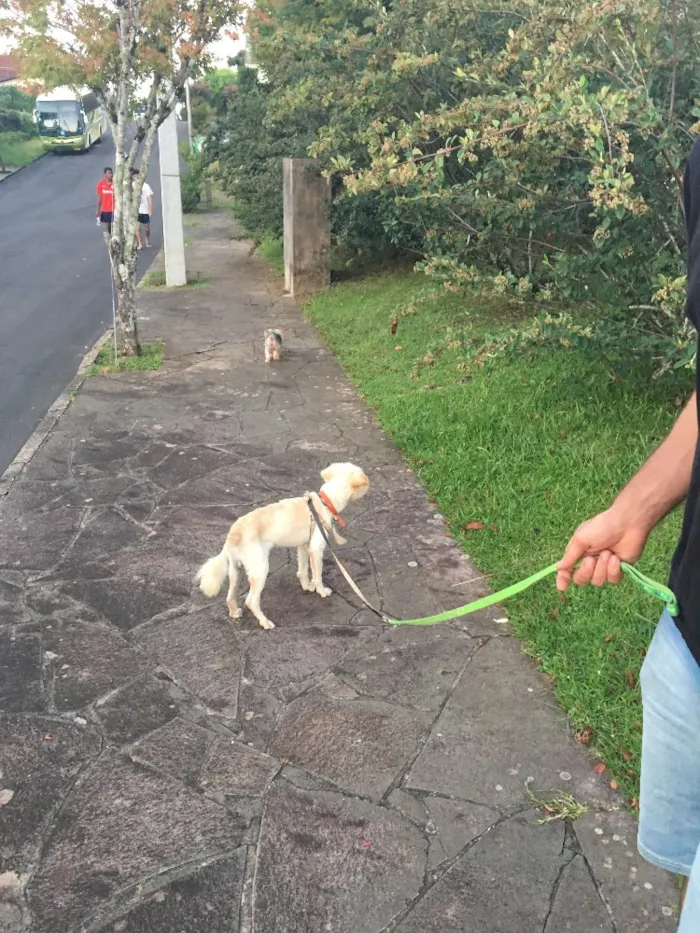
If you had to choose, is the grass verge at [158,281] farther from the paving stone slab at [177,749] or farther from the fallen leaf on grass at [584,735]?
the fallen leaf on grass at [584,735]

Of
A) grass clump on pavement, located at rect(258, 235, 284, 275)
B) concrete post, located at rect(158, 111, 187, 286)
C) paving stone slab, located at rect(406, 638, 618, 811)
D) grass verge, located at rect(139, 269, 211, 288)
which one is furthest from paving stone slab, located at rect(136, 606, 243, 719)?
grass clump on pavement, located at rect(258, 235, 284, 275)

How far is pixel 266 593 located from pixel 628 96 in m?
3.73

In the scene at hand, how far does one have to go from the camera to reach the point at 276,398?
327 inches

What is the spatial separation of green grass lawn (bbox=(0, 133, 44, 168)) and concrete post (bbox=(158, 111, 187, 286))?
25.2m

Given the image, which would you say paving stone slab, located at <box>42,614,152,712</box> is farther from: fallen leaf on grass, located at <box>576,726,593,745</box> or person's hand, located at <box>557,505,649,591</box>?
person's hand, located at <box>557,505,649,591</box>

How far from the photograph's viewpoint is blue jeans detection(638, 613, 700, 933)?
5.29ft

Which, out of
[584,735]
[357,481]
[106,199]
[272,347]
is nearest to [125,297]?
[272,347]

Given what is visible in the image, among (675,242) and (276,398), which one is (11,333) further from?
(675,242)

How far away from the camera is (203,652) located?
406 cm

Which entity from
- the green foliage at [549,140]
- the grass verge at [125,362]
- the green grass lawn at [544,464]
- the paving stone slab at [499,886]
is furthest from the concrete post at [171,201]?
the paving stone slab at [499,886]

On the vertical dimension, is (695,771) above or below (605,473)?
above

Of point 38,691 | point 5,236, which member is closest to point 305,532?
point 38,691

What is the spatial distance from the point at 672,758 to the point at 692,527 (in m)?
0.51

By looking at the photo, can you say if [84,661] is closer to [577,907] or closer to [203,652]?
[203,652]
